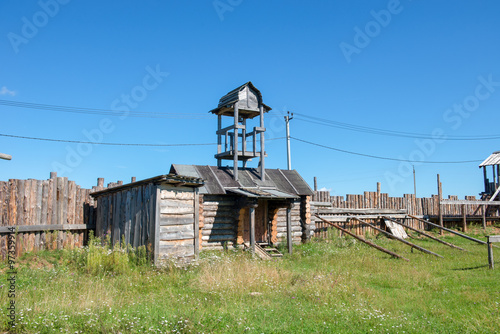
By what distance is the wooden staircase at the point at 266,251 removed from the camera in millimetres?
15458

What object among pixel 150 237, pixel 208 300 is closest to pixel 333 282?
pixel 208 300

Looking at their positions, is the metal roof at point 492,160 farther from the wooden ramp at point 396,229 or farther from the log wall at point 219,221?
the log wall at point 219,221

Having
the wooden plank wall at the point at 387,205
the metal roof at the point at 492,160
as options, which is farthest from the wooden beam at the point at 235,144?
the metal roof at the point at 492,160

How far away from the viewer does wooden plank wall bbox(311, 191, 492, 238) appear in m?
22.3

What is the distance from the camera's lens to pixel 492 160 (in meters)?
30.5

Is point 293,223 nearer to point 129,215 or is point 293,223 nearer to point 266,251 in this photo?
point 266,251

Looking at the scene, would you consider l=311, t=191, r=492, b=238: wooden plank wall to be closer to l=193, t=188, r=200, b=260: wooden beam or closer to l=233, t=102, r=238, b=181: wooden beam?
l=233, t=102, r=238, b=181: wooden beam

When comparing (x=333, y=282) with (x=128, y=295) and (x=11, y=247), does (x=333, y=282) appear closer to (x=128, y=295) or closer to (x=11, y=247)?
(x=128, y=295)

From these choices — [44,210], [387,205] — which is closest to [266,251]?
[44,210]

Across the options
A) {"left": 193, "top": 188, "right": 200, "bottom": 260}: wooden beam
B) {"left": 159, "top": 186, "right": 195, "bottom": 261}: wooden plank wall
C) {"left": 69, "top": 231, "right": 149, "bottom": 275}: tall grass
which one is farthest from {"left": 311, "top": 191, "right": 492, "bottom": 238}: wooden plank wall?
{"left": 69, "top": 231, "right": 149, "bottom": 275}: tall grass

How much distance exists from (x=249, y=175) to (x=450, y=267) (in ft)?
31.5

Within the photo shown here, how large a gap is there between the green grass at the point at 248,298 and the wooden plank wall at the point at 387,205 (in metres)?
9.27

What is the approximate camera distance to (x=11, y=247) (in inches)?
490

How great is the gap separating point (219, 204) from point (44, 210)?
679 centimetres
